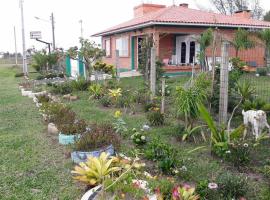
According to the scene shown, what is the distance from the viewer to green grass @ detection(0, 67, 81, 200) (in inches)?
157

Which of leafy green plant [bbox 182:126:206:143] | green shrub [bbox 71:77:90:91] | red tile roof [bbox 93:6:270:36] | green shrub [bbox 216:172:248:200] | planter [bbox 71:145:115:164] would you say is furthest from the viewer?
red tile roof [bbox 93:6:270:36]

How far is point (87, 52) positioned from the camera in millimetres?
13766

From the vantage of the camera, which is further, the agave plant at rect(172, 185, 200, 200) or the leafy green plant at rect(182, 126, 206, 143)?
the leafy green plant at rect(182, 126, 206, 143)

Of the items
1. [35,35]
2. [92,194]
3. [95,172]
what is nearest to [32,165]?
[95,172]

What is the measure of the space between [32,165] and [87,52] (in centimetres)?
935

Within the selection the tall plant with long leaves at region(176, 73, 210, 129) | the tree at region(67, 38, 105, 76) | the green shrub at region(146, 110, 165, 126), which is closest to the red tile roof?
the tree at region(67, 38, 105, 76)

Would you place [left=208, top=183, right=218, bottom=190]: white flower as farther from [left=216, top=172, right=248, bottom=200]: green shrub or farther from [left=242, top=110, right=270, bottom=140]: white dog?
[left=242, top=110, right=270, bottom=140]: white dog

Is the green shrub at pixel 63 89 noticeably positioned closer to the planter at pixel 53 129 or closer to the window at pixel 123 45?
the planter at pixel 53 129

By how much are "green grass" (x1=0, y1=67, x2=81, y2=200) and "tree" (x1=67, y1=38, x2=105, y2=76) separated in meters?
6.29

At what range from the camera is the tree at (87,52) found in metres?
13.8

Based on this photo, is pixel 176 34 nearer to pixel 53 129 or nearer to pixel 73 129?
pixel 53 129

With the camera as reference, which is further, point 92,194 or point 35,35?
point 35,35

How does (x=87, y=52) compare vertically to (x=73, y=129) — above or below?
above

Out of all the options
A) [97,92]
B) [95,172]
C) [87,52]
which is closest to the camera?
[95,172]
